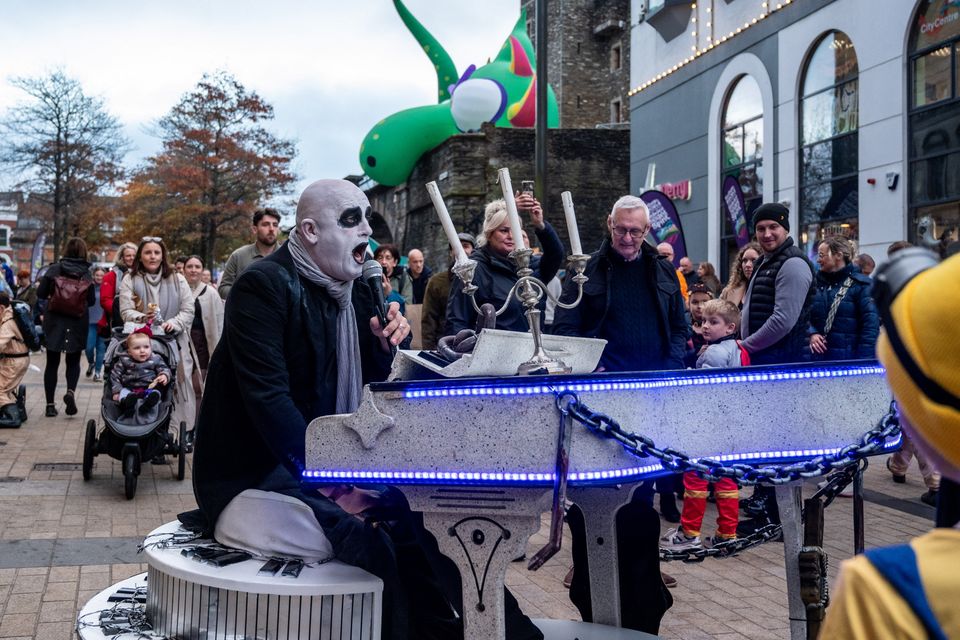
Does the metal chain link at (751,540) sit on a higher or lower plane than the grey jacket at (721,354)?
lower

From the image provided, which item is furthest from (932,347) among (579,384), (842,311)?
(842,311)

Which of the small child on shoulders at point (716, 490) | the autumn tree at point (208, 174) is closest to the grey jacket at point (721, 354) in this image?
the small child on shoulders at point (716, 490)

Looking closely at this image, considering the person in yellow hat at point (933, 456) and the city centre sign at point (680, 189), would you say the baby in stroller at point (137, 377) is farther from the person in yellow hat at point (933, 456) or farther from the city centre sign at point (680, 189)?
the city centre sign at point (680, 189)

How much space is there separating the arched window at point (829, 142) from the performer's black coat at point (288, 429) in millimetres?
14782

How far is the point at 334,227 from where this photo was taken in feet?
11.3

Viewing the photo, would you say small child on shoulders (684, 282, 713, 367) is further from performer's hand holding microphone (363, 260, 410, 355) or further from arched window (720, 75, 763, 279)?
arched window (720, 75, 763, 279)

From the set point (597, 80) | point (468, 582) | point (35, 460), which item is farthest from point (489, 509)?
point (597, 80)

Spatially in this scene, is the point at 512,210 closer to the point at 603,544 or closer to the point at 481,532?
the point at 481,532

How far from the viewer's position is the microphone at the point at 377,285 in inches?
144

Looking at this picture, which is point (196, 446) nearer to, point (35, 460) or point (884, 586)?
point (884, 586)

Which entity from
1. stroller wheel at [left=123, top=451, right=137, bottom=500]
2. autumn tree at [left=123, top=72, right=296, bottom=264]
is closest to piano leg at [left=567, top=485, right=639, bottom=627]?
stroller wheel at [left=123, top=451, right=137, bottom=500]

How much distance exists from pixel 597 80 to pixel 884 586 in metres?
50.7

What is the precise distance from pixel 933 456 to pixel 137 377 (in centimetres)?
755

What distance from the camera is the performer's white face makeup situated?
3434mm
